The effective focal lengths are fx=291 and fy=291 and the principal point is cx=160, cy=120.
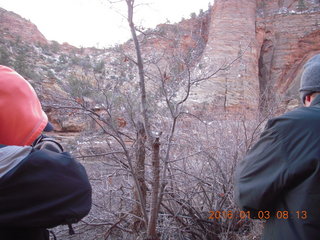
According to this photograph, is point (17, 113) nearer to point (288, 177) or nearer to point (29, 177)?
point (29, 177)

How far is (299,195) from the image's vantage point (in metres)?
1.23

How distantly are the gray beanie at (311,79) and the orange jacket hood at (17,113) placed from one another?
4.19 feet

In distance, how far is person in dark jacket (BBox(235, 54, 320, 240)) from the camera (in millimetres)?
1209

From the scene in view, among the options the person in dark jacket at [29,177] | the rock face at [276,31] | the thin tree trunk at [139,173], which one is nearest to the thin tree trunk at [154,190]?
the thin tree trunk at [139,173]

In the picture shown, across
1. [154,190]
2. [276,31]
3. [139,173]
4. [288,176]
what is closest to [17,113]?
[288,176]

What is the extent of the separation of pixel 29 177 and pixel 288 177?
3.41 feet

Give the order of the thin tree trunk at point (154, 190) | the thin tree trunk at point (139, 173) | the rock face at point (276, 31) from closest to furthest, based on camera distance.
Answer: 1. the thin tree trunk at point (154, 190)
2. the thin tree trunk at point (139, 173)
3. the rock face at point (276, 31)

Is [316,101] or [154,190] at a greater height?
[316,101]

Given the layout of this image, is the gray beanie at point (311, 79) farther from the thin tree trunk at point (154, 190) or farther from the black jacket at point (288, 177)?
the thin tree trunk at point (154, 190)

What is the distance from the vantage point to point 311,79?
1431mm

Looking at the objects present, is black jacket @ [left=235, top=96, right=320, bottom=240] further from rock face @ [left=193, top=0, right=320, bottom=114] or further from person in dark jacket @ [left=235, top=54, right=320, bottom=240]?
rock face @ [left=193, top=0, right=320, bottom=114]

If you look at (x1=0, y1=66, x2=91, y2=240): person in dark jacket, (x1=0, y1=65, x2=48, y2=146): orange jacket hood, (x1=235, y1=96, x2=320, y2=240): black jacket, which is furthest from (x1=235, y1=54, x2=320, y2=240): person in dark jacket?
(x1=0, y1=65, x2=48, y2=146): orange jacket hood

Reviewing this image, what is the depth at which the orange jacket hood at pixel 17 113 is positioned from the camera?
1210 millimetres

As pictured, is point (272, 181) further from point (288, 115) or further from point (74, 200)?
point (74, 200)
